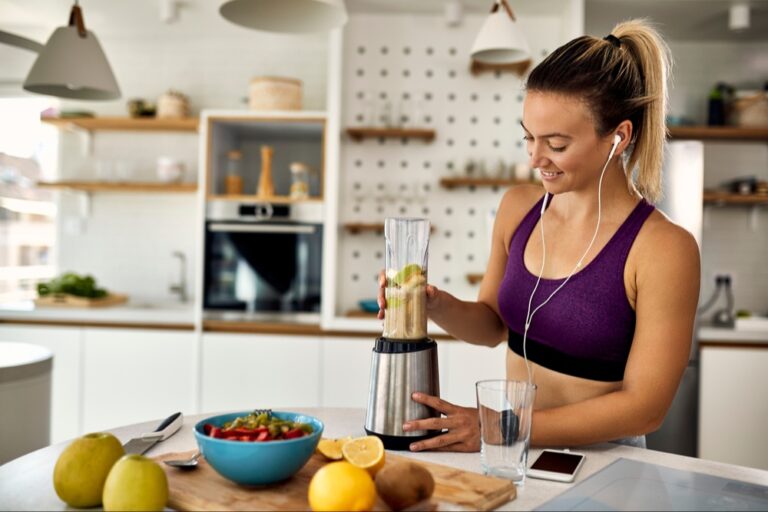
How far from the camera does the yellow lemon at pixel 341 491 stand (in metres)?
0.89

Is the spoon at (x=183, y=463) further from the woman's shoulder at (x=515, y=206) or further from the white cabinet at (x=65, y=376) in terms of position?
the white cabinet at (x=65, y=376)

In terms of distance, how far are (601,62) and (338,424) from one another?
2.96 ft

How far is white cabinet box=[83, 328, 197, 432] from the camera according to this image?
12.2ft

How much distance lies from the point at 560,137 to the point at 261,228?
264 centimetres

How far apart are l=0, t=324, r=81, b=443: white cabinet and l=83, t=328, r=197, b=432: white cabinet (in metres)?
0.05

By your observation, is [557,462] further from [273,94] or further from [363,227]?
[273,94]

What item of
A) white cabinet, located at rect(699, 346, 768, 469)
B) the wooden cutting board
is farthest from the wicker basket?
the wooden cutting board

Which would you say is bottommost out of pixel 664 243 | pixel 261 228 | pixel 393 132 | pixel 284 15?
pixel 664 243


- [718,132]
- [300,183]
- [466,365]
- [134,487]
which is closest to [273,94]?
[300,183]

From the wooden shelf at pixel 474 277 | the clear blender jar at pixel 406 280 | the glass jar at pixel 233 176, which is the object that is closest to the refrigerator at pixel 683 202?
the wooden shelf at pixel 474 277

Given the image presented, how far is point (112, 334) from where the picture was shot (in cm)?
375

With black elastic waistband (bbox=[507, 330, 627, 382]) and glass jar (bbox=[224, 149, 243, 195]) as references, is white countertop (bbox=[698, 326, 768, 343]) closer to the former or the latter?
black elastic waistband (bbox=[507, 330, 627, 382])

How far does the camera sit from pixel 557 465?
1.14m

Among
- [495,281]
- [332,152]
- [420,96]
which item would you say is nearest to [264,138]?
[332,152]
